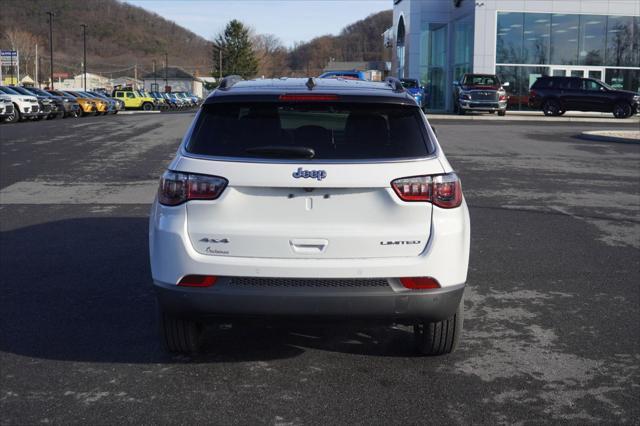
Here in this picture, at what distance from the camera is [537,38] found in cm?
4722

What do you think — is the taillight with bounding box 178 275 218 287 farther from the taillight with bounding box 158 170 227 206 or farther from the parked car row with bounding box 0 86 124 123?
the parked car row with bounding box 0 86 124 123

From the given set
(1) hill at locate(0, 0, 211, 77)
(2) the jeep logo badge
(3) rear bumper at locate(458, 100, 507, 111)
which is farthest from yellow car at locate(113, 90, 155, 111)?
(1) hill at locate(0, 0, 211, 77)

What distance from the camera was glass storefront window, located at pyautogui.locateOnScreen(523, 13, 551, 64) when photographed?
47.2 m

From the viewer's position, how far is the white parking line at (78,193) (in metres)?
11.1

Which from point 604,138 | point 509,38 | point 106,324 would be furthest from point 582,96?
point 106,324

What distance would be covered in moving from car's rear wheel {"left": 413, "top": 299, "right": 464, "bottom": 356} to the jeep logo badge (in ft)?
3.76

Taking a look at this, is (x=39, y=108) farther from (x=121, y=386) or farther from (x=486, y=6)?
(x=121, y=386)

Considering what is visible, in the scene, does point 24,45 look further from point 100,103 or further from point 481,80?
point 481,80

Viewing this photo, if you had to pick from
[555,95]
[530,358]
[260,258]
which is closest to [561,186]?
[530,358]

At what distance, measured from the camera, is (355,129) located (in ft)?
14.1

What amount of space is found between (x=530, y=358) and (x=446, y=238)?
46.5 inches

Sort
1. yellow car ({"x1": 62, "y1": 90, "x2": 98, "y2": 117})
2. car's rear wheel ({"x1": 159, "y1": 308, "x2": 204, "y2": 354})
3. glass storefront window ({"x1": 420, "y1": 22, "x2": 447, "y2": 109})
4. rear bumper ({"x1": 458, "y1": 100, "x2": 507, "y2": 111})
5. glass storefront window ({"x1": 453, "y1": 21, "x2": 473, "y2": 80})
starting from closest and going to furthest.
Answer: car's rear wheel ({"x1": 159, "y1": 308, "x2": 204, "y2": 354}), rear bumper ({"x1": 458, "y1": 100, "x2": 507, "y2": 111}), yellow car ({"x1": 62, "y1": 90, "x2": 98, "y2": 117}), glass storefront window ({"x1": 453, "y1": 21, "x2": 473, "y2": 80}), glass storefront window ({"x1": 420, "y1": 22, "x2": 447, "y2": 109})

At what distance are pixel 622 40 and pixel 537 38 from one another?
5419 millimetres

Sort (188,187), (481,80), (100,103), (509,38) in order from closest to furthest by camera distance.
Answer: (188,187) → (481,80) → (509,38) → (100,103)
